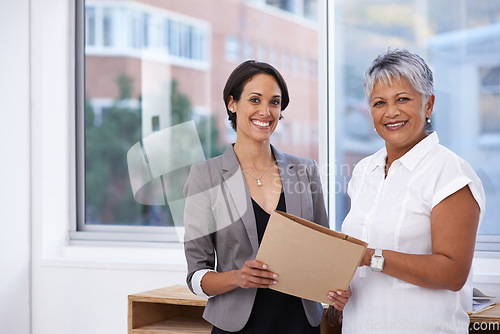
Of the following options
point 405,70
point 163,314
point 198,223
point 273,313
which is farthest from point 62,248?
point 405,70

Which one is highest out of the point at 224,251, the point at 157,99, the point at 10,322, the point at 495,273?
the point at 157,99

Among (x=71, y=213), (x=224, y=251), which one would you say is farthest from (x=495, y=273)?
(x=71, y=213)

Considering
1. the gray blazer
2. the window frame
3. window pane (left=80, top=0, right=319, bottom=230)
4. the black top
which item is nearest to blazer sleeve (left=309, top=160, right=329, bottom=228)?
the gray blazer

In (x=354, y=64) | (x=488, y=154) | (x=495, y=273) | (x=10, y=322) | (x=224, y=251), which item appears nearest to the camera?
(x=224, y=251)

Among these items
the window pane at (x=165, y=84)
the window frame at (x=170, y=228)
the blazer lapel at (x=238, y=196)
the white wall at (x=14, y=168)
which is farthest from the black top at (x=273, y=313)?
the white wall at (x=14, y=168)

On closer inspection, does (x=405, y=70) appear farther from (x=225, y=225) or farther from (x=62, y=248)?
(x=62, y=248)

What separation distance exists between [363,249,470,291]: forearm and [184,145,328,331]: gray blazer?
38 cm

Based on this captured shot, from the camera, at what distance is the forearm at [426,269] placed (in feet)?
4.34

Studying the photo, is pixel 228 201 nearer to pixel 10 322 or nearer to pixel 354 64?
pixel 354 64

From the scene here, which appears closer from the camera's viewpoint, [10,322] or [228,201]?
[228,201]

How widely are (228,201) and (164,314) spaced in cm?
105

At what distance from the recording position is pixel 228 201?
1658 mm

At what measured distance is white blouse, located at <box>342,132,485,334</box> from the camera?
1394 mm

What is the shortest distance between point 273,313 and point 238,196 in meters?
0.37
